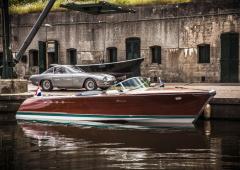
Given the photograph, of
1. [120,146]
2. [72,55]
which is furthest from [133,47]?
[120,146]

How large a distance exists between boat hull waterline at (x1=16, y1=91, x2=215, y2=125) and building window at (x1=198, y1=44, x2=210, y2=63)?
1266 centimetres

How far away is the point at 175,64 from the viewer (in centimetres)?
2950

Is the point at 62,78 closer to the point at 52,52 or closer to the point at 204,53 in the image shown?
the point at 52,52

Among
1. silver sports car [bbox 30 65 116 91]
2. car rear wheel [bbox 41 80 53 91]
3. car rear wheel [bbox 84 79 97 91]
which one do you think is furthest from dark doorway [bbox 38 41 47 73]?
car rear wheel [bbox 84 79 97 91]

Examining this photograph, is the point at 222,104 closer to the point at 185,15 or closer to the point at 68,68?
the point at 68,68

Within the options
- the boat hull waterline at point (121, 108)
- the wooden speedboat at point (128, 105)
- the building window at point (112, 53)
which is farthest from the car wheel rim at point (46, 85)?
the building window at point (112, 53)

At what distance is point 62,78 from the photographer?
25.0 meters

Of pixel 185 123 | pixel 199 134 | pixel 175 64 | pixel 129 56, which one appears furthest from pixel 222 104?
pixel 129 56

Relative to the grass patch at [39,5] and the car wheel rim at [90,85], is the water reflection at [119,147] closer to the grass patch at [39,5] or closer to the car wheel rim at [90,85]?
the car wheel rim at [90,85]

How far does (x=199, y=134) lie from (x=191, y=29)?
14780mm

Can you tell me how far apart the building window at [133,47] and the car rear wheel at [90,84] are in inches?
287

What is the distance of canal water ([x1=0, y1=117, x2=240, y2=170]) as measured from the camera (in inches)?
433

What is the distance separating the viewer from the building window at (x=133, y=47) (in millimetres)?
30906

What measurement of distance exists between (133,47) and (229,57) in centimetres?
627
